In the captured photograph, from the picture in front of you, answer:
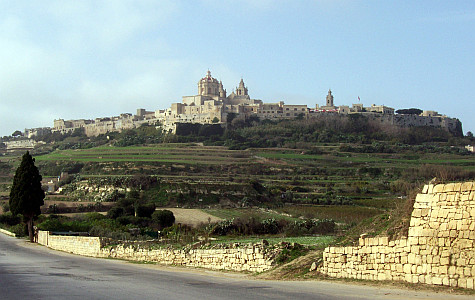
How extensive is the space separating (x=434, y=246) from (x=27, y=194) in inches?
1027

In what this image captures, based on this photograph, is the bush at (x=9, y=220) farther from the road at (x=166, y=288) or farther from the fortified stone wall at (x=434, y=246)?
the fortified stone wall at (x=434, y=246)

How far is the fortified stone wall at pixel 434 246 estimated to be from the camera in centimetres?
1004

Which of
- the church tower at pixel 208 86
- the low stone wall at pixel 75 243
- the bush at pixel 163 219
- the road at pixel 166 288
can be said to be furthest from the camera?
the church tower at pixel 208 86

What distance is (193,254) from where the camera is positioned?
18.0m

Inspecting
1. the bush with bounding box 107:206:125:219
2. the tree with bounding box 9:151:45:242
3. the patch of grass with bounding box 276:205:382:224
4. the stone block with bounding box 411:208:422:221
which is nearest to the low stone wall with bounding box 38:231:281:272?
the stone block with bounding box 411:208:422:221

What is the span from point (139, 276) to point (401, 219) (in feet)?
20.9

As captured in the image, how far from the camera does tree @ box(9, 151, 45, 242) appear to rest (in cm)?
3198

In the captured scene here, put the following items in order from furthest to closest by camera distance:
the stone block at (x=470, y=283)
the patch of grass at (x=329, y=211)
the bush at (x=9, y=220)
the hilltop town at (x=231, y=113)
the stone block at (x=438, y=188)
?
the hilltop town at (x=231, y=113) → the bush at (x=9, y=220) → the patch of grass at (x=329, y=211) → the stone block at (x=438, y=188) → the stone block at (x=470, y=283)

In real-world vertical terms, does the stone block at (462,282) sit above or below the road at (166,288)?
above

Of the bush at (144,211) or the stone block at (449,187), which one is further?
the bush at (144,211)

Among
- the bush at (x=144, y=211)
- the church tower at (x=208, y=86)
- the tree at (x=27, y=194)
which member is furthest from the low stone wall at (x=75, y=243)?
the church tower at (x=208, y=86)

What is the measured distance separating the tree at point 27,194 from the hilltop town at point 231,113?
63826 mm

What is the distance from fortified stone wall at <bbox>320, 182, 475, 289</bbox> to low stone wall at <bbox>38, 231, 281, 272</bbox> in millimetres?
3502

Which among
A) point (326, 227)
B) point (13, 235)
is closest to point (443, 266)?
point (326, 227)
